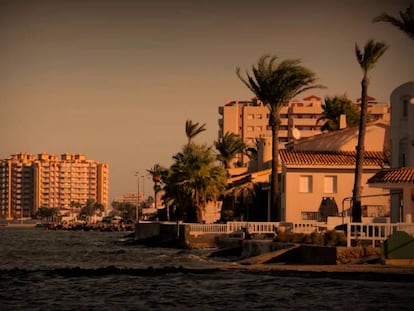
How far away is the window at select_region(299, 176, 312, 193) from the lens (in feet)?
202

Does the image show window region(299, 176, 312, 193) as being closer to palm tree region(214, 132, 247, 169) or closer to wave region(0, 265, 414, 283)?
wave region(0, 265, 414, 283)

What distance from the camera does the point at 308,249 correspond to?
115 feet

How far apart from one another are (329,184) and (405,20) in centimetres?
1888

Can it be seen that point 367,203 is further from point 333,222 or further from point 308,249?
point 308,249

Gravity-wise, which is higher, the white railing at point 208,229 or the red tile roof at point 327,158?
the red tile roof at point 327,158

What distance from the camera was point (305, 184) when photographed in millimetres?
61625

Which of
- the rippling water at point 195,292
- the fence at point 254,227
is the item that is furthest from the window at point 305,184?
the rippling water at point 195,292

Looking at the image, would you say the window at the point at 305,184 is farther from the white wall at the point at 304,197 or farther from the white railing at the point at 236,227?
the white railing at the point at 236,227

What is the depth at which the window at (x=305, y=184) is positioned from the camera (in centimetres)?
6159

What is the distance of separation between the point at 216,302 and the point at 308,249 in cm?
1146

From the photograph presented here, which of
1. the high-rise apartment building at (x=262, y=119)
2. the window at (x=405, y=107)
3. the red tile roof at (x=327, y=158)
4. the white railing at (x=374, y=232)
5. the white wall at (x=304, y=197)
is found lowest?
the white railing at (x=374, y=232)

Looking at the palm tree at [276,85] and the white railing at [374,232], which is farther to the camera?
the palm tree at [276,85]

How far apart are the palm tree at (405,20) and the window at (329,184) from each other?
1767 cm

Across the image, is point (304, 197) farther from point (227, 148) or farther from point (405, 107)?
point (227, 148)
